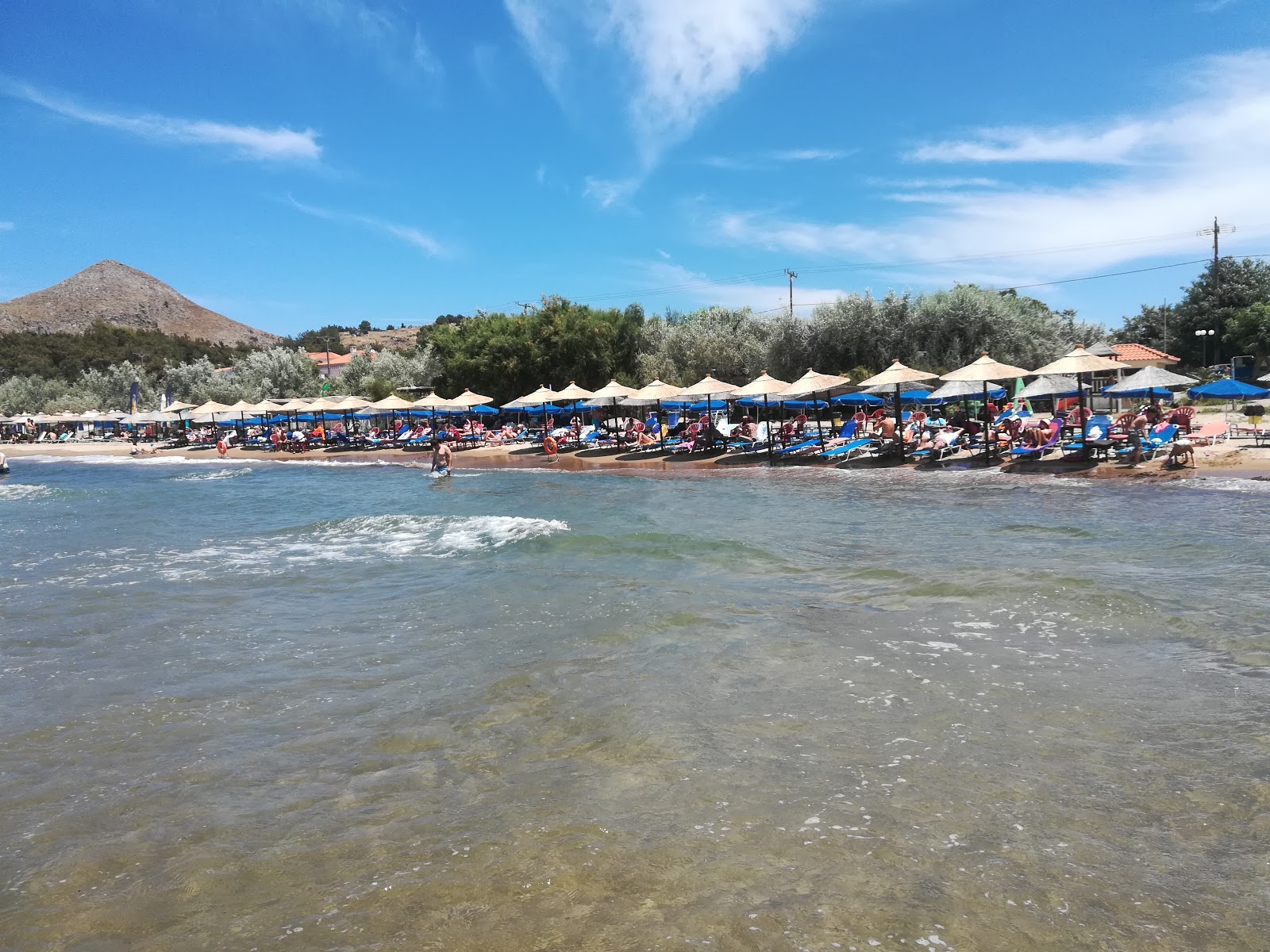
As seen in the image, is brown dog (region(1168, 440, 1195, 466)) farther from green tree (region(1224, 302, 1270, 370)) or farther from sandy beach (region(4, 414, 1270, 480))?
green tree (region(1224, 302, 1270, 370))

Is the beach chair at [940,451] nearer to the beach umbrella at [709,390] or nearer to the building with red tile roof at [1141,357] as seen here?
the beach umbrella at [709,390]

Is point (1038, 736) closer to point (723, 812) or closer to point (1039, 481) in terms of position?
point (723, 812)

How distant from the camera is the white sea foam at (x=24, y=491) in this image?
77.5ft

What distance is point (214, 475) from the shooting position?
28.5 metres

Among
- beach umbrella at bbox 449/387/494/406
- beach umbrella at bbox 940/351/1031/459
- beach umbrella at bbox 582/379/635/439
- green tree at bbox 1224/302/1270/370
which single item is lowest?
beach umbrella at bbox 940/351/1031/459

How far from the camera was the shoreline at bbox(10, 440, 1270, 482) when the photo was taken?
15852 millimetres

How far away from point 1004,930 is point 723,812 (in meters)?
1.36

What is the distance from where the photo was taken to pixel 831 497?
15969mm

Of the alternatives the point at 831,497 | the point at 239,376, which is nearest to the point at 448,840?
Result: the point at 831,497

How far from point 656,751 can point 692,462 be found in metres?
19.5

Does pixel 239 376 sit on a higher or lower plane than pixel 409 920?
higher

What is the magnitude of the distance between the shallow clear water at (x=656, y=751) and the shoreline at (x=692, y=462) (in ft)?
19.3

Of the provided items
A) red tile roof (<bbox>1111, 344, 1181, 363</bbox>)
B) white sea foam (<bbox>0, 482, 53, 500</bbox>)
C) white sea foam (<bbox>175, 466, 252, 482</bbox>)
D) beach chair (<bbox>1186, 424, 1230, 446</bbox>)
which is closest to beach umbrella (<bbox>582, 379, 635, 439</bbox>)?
white sea foam (<bbox>175, 466, 252, 482</bbox>)

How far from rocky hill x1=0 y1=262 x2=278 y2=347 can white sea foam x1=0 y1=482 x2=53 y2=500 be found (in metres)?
106
